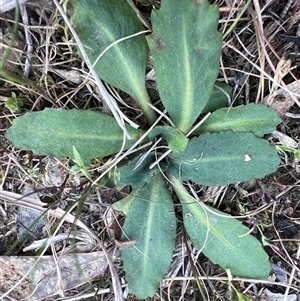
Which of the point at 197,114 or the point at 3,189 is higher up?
the point at 197,114

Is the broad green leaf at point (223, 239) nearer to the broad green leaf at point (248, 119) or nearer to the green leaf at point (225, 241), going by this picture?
the green leaf at point (225, 241)

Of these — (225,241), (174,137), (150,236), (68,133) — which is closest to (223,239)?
(225,241)

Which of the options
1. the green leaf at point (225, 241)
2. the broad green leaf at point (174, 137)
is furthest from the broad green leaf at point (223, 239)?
the broad green leaf at point (174, 137)

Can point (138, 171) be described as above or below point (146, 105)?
below

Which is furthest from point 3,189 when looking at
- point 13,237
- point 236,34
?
point 236,34

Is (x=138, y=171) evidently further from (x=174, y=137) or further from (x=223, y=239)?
(x=223, y=239)

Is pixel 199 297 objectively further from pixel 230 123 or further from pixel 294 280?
pixel 230 123

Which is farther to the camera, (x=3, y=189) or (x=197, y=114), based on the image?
(x=3, y=189)
